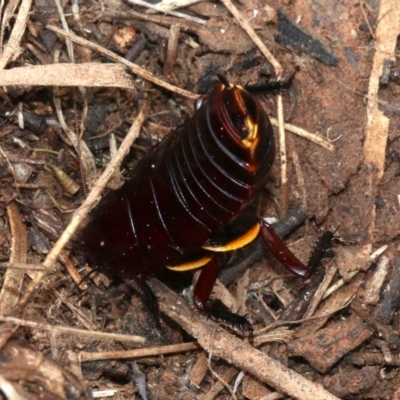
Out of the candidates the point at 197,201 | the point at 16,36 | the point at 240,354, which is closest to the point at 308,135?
the point at 197,201

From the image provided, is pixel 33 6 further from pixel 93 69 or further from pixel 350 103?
pixel 350 103

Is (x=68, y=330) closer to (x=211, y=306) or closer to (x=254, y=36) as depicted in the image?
(x=211, y=306)

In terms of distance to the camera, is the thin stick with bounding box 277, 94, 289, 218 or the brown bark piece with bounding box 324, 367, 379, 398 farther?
the thin stick with bounding box 277, 94, 289, 218

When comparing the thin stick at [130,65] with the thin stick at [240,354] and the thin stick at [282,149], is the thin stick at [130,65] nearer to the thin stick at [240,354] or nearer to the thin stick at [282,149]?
the thin stick at [282,149]

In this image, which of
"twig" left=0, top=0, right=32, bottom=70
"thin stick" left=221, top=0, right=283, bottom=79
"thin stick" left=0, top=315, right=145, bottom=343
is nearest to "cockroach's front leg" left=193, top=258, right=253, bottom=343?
"thin stick" left=0, top=315, right=145, bottom=343

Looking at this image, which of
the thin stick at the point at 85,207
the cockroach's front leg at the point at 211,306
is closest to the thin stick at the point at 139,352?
the cockroach's front leg at the point at 211,306

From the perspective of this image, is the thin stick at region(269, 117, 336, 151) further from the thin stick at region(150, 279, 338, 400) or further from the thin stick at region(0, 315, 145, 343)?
the thin stick at region(0, 315, 145, 343)
